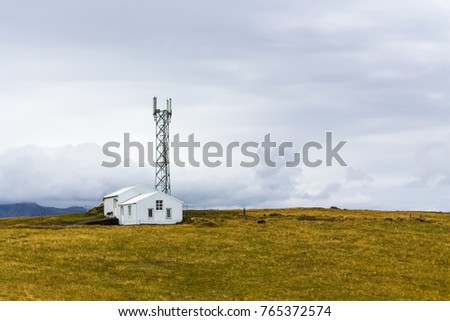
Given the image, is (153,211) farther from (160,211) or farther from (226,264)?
(226,264)

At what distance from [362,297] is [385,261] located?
38.2ft

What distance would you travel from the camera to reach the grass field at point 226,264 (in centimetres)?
2909

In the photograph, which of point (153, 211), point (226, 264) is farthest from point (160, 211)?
point (226, 264)

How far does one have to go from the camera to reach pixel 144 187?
8662 cm

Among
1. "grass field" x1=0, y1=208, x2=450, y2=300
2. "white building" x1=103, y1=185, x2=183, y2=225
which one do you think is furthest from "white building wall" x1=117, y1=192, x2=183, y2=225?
"grass field" x1=0, y1=208, x2=450, y2=300

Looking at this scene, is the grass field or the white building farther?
the white building

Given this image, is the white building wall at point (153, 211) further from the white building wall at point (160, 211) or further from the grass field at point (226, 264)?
the grass field at point (226, 264)

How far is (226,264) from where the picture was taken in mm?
36938

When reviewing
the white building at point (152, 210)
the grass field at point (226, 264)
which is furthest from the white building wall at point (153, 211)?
the grass field at point (226, 264)

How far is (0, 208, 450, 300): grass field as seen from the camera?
29.1 metres

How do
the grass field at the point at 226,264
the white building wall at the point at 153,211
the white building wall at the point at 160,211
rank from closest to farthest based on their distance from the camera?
the grass field at the point at 226,264 < the white building wall at the point at 153,211 < the white building wall at the point at 160,211

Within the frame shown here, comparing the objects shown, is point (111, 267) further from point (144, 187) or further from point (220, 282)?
point (144, 187)

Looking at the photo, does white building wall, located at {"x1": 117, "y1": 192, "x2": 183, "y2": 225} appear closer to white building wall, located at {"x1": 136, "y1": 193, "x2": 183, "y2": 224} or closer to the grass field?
white building wall, located at {"x1": 136, "y1": 193, "x2": 183, "y2": 224}

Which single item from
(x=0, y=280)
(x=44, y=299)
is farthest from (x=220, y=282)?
(x=0, y=280)
